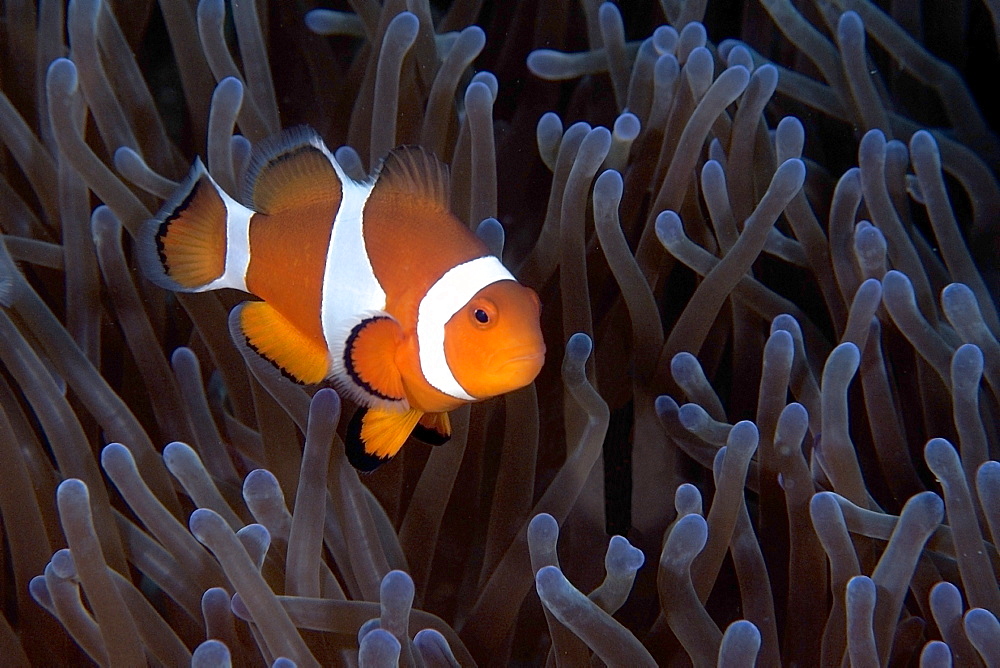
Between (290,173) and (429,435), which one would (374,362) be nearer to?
(429,435)

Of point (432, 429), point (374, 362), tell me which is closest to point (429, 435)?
point (432, 429)

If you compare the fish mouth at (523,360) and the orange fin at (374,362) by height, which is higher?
the fish mouth at (523,360)

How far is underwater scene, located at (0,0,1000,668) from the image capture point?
87 cm

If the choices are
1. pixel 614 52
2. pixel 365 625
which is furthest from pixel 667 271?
pixel 365 625

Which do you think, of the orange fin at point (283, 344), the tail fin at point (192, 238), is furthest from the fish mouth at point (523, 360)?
the tail fin at point (192, 238)

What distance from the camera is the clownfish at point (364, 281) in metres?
0.84

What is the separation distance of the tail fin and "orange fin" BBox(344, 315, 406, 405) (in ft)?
0.69

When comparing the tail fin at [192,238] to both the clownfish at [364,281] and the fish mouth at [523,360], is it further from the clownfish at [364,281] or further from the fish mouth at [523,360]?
the fish mouth at [523,360]

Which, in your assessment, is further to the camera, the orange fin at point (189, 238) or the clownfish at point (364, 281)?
the orange fin at point (189, 238)

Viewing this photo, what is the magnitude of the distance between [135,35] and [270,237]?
0.68 m

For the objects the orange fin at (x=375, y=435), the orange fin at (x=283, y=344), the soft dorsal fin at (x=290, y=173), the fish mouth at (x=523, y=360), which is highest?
the soft dorsal fin at (x=290, y=173)

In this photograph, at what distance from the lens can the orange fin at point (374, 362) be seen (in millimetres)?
879

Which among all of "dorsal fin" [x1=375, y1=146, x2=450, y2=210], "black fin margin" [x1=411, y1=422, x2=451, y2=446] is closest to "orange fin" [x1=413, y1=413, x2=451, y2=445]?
"black fin margin" [x1=411, y1=422, x2=451, y2=446]

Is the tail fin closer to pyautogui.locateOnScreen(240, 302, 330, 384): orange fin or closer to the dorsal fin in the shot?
pyautogui.locateOnScreen(240, 302, 330, 384): orange fin
